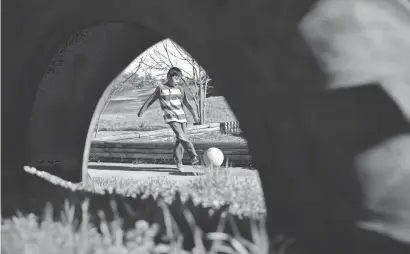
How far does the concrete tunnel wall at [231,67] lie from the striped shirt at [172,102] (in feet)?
22.8

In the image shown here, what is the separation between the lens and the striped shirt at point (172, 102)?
10.8 m

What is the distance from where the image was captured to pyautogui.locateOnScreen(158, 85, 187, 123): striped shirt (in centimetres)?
1084

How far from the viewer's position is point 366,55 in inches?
81.7

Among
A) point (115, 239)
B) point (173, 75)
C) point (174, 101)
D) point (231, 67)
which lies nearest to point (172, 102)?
point (174, 101)

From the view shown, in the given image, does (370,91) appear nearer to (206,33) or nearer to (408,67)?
(408,67)

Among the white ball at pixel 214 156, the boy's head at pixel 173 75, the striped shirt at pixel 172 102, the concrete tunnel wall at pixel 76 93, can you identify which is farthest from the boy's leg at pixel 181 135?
the concrete tunnel wall at pixel 76 93

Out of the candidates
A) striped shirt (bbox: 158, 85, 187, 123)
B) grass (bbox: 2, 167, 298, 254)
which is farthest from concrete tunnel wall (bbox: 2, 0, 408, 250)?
striped shirt (bbox: 158, 85, 187, 123)

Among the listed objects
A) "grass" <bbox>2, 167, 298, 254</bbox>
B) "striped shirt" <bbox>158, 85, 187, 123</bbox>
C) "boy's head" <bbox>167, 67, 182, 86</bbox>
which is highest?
"boy's head" <bbox>167, 67, 182, 86</bbox>

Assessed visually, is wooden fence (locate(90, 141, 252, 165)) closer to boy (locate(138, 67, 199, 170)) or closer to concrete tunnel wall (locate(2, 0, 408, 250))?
boy (locate(138, 67, 199, 170))

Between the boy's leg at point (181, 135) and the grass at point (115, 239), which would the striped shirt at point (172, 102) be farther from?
the grass at point (115, 239)

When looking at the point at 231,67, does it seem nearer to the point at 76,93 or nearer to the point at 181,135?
the point at 76,93

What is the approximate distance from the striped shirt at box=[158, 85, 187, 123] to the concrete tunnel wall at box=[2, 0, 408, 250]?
696 cm

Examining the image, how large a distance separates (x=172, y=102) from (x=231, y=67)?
8.50 m

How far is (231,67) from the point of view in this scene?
240cm
